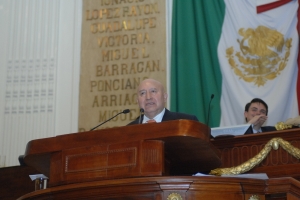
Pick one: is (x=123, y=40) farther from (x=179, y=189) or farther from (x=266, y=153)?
(x=179, y=189)

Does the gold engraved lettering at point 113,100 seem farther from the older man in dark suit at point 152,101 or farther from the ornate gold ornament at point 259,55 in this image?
the older man in dark suit at point 152,101

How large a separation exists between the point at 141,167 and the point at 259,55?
16.3ft

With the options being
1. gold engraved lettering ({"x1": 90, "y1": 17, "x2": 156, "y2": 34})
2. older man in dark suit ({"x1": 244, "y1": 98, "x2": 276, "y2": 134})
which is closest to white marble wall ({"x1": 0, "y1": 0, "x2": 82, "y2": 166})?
gold engraved lettering ({"x1": 90, "y1": 17, "x2": 156, "y2": 34})

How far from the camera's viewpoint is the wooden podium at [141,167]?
2.87 m

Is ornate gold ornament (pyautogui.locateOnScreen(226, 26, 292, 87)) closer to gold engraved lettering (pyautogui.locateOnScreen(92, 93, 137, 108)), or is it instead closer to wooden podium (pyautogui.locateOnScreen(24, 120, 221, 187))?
gold engraved lettering (pyautogui.locateOnScreen(92, 93, 137, 108))

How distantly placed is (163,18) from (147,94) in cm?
316

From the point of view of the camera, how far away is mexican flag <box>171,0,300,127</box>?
737 centimetres

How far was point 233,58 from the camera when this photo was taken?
7652 millimetres

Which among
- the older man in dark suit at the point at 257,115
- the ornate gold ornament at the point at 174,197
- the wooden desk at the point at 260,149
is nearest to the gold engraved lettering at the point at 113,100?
the older man in dark suit at the point at 257,115

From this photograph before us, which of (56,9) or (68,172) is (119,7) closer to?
(56,9)

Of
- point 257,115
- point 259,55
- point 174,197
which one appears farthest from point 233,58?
point 174,197

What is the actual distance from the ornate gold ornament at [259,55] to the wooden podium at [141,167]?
4345mm

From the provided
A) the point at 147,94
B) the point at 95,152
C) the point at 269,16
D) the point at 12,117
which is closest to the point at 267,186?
the point at 95,152

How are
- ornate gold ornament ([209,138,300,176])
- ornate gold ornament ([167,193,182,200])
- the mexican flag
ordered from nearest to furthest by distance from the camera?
ornate gold ornament ([167,193,182,200]) → ornate gold ornament ([209,138,300,176]) → the mexican flag
